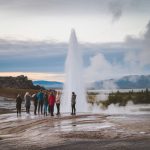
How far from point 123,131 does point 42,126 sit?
691cm

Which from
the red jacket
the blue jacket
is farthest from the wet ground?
the blue jacket

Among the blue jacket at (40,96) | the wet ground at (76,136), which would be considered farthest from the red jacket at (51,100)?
the wet ground at (76,136)

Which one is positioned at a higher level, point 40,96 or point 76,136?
point 40,96

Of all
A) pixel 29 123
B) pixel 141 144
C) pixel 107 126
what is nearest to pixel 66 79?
pixel 29 123

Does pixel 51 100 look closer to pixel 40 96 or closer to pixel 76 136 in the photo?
pixel 40 96

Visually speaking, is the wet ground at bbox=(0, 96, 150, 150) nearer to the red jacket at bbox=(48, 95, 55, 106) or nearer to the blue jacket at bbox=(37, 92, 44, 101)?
the red jacket at bbox=(48, 95, 55, 106)

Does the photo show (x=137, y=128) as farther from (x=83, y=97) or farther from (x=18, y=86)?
(x=18, y=86)

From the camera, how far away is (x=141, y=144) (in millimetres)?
19391

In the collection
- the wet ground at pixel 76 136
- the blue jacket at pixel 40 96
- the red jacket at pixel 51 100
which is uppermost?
the blue jacket at pixel 40 96

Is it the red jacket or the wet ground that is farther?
the red jacket

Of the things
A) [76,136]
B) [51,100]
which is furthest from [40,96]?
[76,136]

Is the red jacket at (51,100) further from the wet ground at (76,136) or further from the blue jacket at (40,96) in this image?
the wet ground at (76,136)

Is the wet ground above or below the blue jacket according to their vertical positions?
below

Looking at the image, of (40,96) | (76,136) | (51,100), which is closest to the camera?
(76,136)
